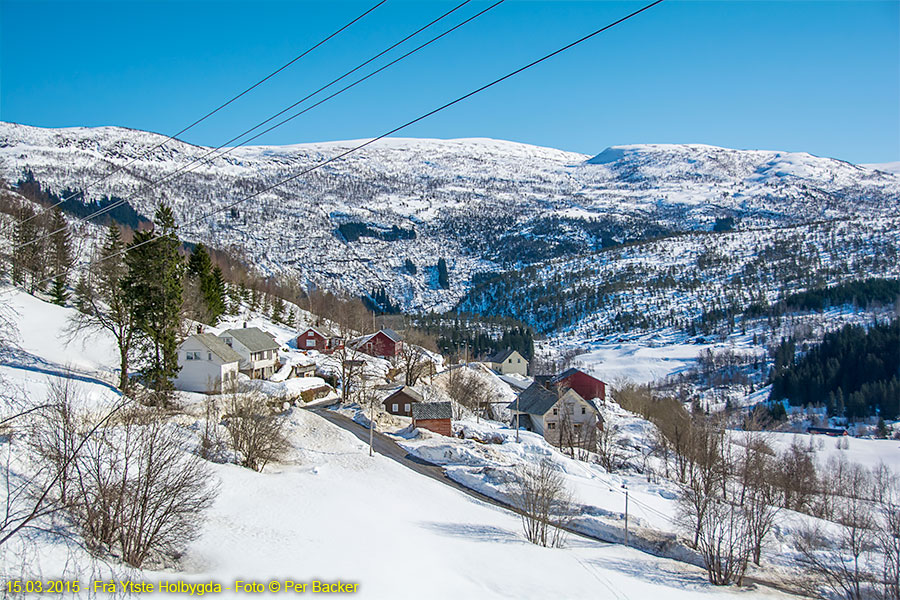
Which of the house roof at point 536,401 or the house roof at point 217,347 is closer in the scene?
the house roof at point 217,347

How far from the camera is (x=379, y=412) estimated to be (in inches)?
1954

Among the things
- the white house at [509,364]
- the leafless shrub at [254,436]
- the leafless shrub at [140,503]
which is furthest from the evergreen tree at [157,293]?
the white house at [509,364]

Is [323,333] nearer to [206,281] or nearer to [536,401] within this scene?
[206,281]

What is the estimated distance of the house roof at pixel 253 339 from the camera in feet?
183

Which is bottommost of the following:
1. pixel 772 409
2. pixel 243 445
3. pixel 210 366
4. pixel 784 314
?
pixel 772 409

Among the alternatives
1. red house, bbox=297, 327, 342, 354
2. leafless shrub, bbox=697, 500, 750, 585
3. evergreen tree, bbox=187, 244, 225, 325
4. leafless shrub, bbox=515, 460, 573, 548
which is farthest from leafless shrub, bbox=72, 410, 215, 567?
red house, bbox=297, 327, 342, 354

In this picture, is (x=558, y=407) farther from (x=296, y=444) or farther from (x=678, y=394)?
(x=678, y=394)

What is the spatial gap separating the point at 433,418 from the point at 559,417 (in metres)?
15.9

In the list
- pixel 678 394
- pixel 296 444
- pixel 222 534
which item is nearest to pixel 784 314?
pixel 678 394

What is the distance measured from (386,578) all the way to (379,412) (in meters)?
34.1

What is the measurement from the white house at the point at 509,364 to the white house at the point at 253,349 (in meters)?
49.7

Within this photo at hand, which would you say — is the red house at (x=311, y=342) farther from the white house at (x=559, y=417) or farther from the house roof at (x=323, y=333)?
the white house at (x=559, y=417)

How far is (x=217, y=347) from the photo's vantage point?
47844mm

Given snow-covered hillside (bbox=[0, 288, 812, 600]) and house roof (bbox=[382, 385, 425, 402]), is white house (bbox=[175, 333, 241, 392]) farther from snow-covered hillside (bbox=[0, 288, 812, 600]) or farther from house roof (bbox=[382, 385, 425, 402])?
house roof (bbox=[382, 385, 425, 402])
